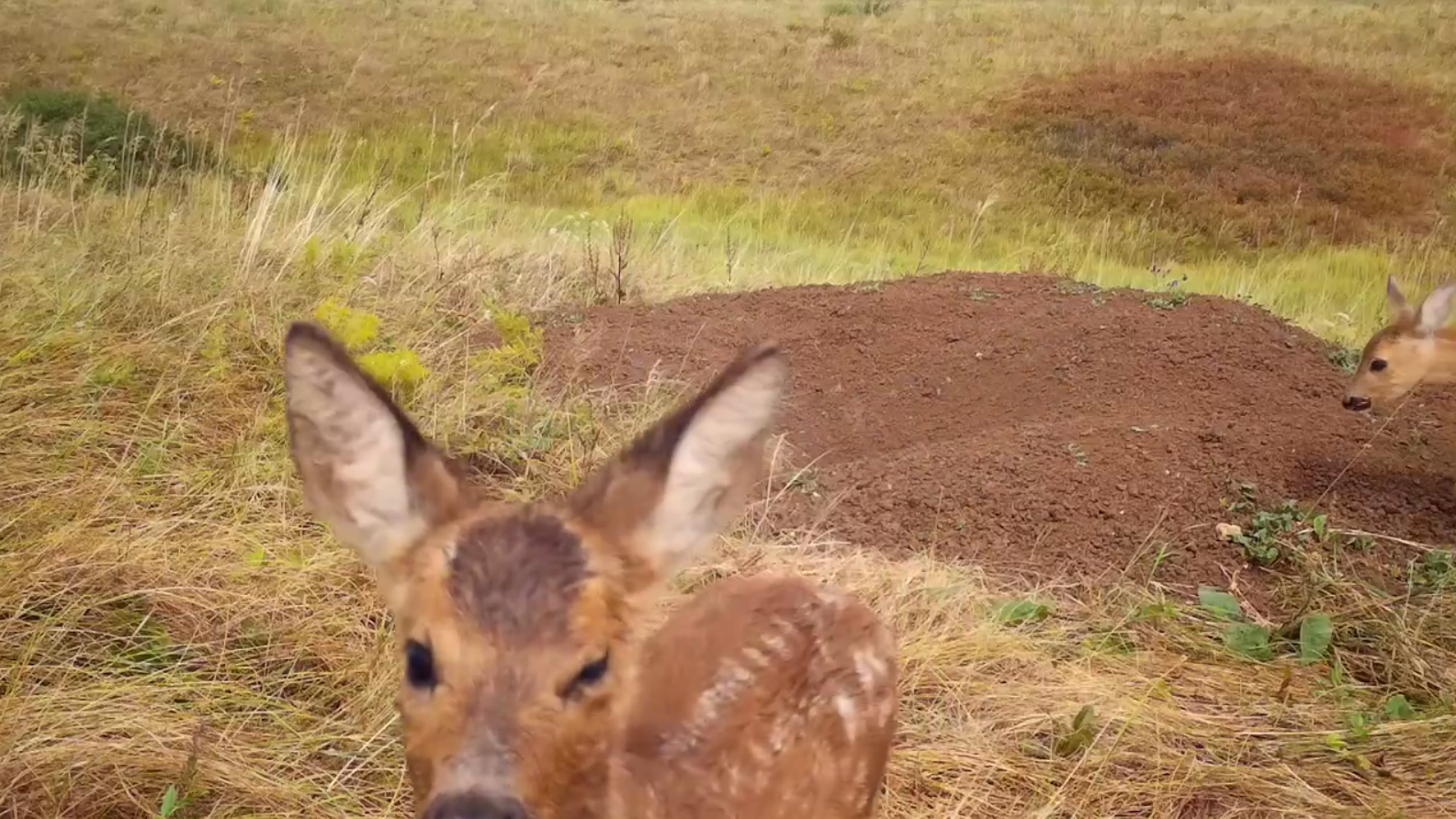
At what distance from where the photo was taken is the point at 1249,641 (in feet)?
9.64

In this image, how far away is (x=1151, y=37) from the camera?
595 cm

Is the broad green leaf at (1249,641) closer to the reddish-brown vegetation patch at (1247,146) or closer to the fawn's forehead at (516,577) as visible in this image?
the fawn's forehead at (516,577)

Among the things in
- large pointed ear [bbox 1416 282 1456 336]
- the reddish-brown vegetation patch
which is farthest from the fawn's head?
the reddish-brown vegetation patch

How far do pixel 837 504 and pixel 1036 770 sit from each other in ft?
4.46

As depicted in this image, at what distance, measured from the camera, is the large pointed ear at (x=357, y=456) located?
4.44 ft

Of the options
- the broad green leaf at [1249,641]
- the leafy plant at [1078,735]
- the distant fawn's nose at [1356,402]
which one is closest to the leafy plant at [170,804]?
the leafy plant at [1078,735]

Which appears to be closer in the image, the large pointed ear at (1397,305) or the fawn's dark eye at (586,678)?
the fawn's dark eye at (586,678)

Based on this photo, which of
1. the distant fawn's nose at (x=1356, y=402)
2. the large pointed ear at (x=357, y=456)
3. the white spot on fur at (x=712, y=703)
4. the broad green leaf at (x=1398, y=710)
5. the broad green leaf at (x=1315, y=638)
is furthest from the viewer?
the distant fawn's nose at (x=1356, y=402)

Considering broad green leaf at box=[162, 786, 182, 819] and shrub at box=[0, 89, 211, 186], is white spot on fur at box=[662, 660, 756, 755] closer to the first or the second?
broad green leaf at box=[162, 786, 182, 819]

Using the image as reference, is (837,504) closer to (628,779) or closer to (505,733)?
(628,779)

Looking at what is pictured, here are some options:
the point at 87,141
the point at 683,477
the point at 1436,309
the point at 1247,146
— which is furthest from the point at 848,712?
the point at 87,141

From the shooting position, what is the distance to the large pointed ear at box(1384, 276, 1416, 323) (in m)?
4.71

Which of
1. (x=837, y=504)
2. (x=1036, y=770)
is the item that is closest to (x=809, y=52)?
(x=837, y=504)

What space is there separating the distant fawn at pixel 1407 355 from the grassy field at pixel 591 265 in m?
0.42
